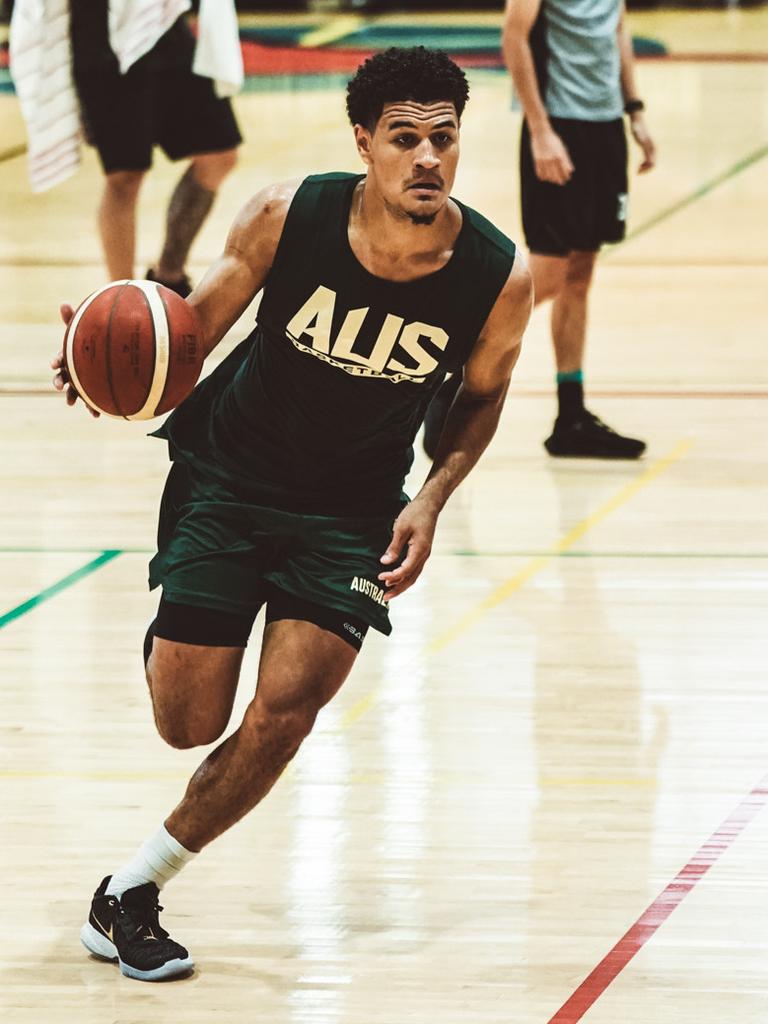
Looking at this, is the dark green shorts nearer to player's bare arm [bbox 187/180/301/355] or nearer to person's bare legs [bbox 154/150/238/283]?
player's bare arm [bbox 187/180/301/355]

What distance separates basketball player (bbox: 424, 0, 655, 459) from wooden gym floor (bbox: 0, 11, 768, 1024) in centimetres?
43

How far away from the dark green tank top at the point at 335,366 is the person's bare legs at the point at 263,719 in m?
0.28

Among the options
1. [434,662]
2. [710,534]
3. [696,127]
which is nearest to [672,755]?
[434,662]

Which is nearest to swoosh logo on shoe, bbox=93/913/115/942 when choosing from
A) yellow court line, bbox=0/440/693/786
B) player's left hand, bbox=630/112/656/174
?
yellow court line, bbox=0/440/693/786

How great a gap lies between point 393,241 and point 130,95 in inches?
194

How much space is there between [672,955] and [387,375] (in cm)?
114

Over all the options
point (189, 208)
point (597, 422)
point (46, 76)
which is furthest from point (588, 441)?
point (46, 76)

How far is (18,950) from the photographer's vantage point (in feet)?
12.2

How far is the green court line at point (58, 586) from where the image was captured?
566 centimetres

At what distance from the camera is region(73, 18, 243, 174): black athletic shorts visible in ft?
27.2

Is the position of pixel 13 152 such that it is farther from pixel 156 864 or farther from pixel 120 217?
pixel 156 864

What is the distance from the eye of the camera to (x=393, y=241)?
3.65 meters

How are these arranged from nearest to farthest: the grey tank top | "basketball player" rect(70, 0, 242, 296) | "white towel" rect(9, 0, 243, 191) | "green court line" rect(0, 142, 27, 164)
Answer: the grey tank top → "white towel" rect(9, 0, 243, 191) → "basketball player" rect(70, 0, 242, 296) → "green court line" rect(0, 142, 27, 164)

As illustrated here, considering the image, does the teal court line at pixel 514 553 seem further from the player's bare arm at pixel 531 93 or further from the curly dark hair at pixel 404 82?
the curly dark hair at pixel 404 82
